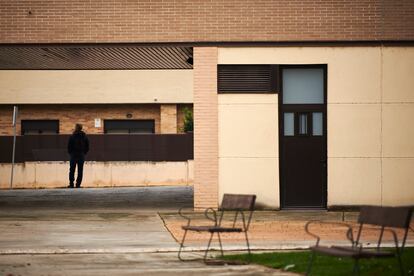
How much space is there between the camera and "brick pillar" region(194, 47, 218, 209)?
21391mm

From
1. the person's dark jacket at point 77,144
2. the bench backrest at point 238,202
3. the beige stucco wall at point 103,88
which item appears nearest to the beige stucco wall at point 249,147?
the bench backrest at point 238,202

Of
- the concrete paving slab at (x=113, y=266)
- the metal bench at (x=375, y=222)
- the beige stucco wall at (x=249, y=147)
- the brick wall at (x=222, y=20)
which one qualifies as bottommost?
the concrete paving slab at (x=113, y=266)

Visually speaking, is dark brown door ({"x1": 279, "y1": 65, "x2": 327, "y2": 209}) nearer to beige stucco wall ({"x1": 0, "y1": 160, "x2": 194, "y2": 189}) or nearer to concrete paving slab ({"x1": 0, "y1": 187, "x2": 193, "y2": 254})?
concrete paving slab ({"x1": 0, "y1": 187, "x2": 193, "y2": 254})

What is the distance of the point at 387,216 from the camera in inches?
415

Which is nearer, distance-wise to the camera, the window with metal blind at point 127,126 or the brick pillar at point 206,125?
the brick pillar at point 206,125

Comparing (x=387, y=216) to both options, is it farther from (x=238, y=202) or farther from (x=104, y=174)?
(x=104, y=174)

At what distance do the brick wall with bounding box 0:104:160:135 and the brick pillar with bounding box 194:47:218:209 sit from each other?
79.8ft

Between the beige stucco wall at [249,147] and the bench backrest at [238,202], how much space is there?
7511 millimetres

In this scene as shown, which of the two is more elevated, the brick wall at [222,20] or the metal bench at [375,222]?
the brick wall at [222,20]

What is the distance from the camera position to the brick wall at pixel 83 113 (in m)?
45.7

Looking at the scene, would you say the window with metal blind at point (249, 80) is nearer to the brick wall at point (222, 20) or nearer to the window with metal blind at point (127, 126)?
the brick wall at point (222, 20)

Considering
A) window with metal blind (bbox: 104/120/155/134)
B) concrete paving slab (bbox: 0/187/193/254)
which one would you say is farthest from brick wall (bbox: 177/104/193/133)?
concrete paving slab (bbox: 0/187/193/254)

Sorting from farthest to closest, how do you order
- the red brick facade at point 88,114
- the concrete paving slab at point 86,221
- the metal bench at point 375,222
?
1. the red brick facade at point 88,114
2. the concrete paving slab at point 86,221
3. the metal bench at point 375,222

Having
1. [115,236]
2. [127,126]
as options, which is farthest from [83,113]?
[115,236]
